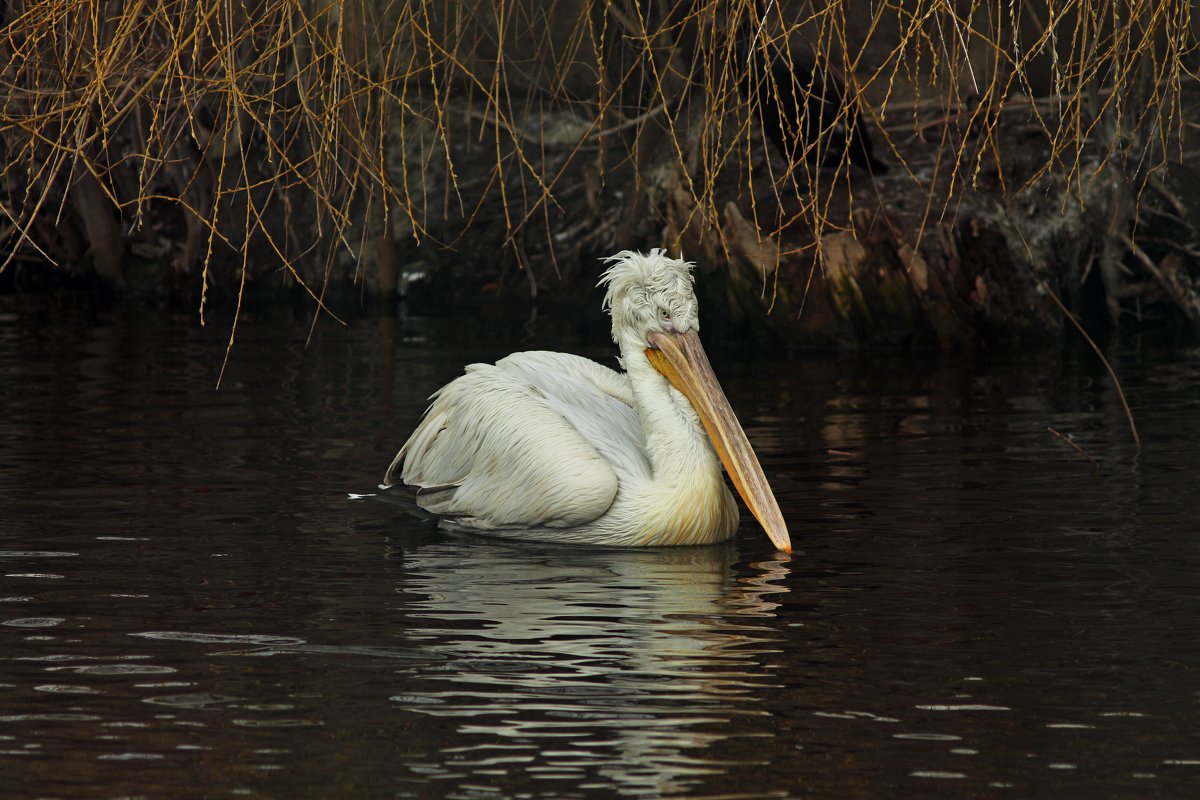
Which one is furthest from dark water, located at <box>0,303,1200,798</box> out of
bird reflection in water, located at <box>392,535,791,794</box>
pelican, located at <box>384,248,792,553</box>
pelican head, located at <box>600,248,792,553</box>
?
pelican head, located at <box>600,248,792,553</box>

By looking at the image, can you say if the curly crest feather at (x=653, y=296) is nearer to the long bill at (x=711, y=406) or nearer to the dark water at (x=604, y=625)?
the long bill at (x=711, y=406)

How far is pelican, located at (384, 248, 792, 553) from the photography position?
5895 millimetres

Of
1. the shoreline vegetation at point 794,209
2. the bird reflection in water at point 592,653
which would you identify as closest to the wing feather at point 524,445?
the bird reflection in water at point 592,653

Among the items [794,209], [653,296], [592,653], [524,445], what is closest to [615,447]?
[524,445]

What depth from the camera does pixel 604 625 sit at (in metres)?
4.83

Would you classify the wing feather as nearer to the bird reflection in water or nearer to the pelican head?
the bird reflection in water

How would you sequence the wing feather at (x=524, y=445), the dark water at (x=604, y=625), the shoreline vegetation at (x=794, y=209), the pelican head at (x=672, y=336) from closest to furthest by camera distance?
the dark water at (x=604, y=625)
the wing feather at (x=524, y=445)
the pelican head at (x=672, y=336)
the shoreline vegetation at (x=794, y=209)

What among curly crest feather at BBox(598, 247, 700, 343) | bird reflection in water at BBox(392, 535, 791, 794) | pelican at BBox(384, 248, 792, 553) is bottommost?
bird reflection in water at BBox(392, 535, 791, 794)

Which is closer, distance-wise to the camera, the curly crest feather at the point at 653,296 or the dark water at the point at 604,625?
the dark water at the point at 604,625

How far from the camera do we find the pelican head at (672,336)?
239 inches

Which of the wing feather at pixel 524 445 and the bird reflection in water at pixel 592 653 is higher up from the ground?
the wing feather at pixel 524 445

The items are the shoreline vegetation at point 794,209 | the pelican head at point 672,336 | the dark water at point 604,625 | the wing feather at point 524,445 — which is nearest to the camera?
the dark water at point 604,625

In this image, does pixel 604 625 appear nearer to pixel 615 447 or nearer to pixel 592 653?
pixel 592 653

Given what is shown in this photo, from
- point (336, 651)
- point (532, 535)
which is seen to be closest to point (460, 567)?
point (532, 535)
